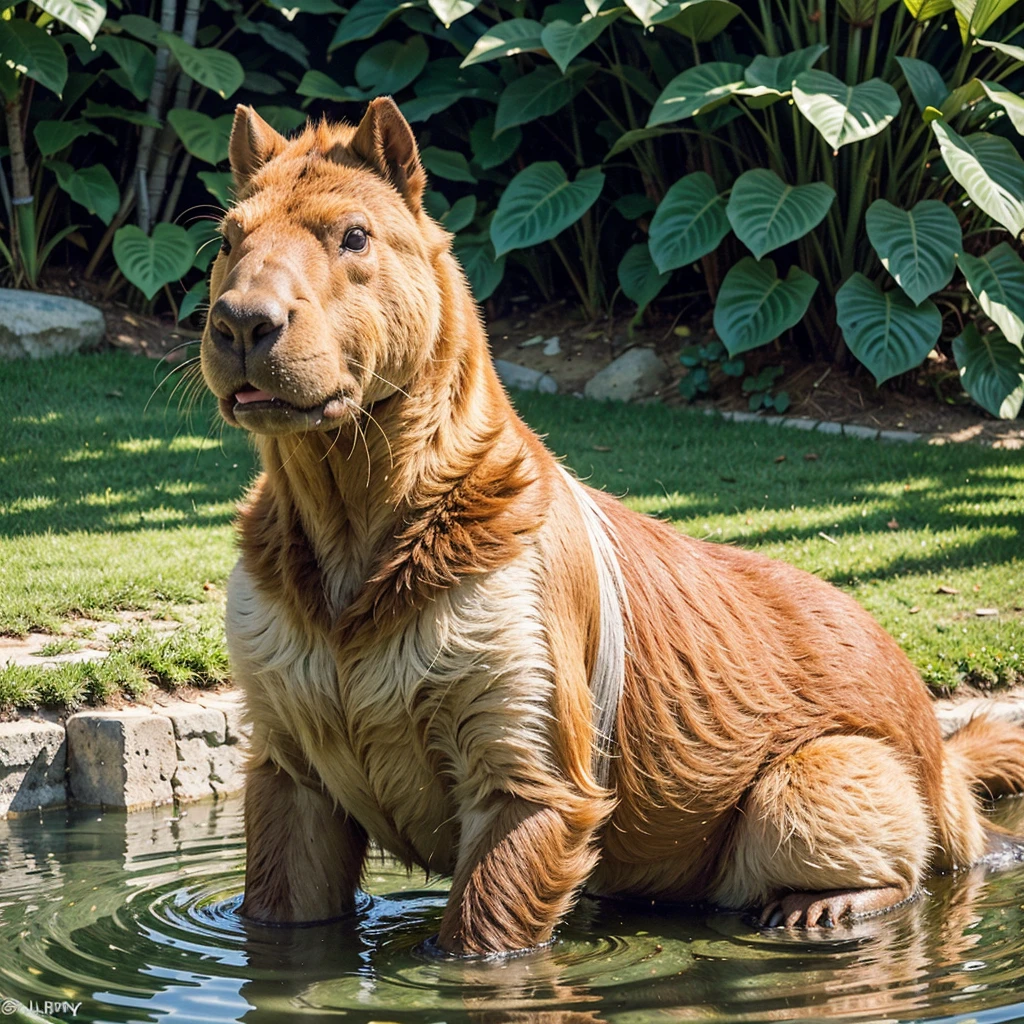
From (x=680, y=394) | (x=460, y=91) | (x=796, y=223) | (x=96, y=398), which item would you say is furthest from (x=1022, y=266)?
(x=96, y=398)

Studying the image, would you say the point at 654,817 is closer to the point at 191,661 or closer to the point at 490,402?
the point at 490,402

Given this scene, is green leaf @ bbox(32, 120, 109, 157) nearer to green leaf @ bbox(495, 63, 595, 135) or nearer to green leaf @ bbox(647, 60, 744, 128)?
green leaf @ bbox(495, 63, 595, 135)

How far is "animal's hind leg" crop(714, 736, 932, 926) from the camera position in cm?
386

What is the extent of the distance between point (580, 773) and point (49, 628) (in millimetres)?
3142

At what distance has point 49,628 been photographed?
5.84 metres

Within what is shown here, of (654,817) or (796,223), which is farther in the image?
(796,223)

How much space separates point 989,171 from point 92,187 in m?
7.15

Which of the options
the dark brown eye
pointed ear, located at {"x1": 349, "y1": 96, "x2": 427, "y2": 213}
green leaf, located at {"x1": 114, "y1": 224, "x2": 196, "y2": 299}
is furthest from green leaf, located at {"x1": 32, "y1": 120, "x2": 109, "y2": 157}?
the dark brown eye

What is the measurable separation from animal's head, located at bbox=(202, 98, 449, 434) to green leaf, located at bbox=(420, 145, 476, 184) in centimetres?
854

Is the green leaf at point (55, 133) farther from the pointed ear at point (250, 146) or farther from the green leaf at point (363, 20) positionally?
the pointed ear at point (250, 146)

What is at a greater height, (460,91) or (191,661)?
(460,91)

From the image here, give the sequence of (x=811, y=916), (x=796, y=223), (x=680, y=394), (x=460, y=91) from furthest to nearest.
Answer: (x=460, y=91)
(x=680, y=394)
(x=796, y=223)
(x=811, y=916)

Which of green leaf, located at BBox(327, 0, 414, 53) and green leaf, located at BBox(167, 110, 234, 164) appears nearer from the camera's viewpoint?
green leaf, located at BBox(167, 110, 234, 164)

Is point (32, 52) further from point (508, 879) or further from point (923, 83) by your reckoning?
point (508, 879)
